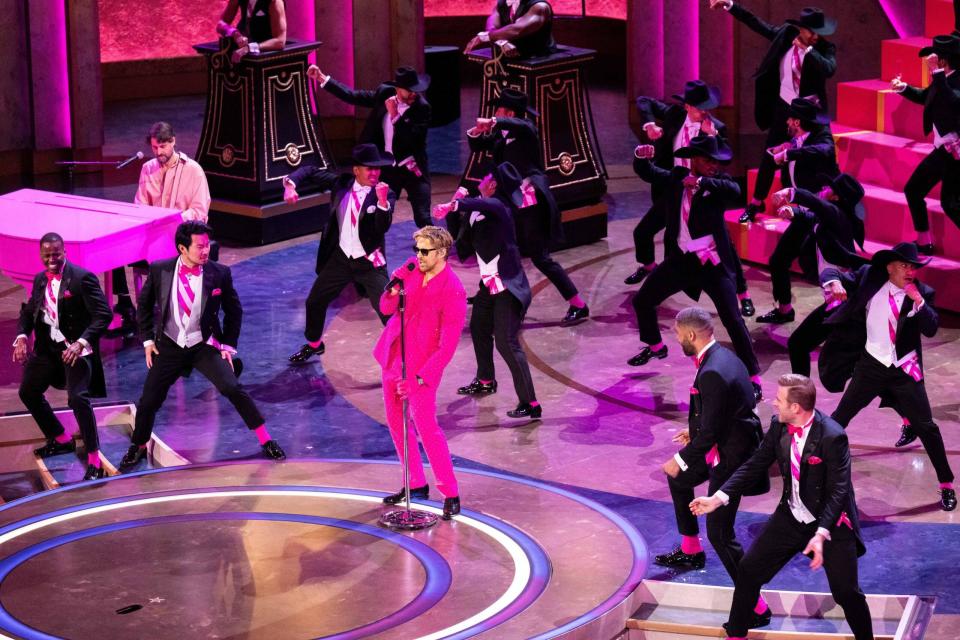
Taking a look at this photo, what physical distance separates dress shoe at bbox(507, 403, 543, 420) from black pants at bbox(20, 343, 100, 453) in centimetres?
234

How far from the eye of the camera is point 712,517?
6.93 m

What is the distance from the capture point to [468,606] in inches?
268

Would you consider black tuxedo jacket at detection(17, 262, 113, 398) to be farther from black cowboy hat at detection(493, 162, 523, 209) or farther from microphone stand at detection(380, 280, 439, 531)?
black cowboy hat at detection(493, 162, 523, 209)

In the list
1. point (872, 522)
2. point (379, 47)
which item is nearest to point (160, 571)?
point (872, 522)

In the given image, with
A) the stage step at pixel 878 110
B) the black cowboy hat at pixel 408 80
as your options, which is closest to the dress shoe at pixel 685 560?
the black cowboy hat at pixel 408 80

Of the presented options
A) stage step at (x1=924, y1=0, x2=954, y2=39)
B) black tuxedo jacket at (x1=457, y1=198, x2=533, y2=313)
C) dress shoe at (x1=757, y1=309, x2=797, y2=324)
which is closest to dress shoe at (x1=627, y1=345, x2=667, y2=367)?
black tuxedo jacket at (x1=457, y1=198, x2=533, y2=313)

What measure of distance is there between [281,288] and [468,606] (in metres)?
5.51

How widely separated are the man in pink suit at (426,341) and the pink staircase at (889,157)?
432 centimetres

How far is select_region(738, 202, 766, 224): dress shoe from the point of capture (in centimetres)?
1233

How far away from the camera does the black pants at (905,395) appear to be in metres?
8.00

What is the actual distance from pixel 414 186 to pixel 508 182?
2624 millimetres

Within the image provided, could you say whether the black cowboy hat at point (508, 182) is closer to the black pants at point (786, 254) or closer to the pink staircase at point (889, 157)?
the black pants at point (786, 254)

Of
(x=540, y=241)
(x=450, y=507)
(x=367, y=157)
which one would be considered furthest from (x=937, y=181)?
(x=450, y=507)

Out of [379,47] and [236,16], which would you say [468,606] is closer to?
[236,16]
